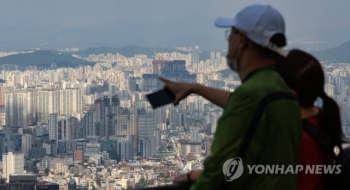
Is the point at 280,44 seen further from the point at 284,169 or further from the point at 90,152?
the point at 90,152

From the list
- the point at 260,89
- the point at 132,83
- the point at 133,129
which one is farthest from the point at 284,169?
the point at 132,83

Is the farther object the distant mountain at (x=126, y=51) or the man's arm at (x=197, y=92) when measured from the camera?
the distant mountain at (x=126, y=51)

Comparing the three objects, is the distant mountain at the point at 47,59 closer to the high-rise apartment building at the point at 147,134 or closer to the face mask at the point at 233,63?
the high-rise apartment building at the point at 147,134

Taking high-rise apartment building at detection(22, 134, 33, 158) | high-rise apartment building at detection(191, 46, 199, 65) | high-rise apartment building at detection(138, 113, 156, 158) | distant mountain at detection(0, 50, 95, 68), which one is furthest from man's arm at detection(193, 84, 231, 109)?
distant mountain at detection(0, 50, 95, 68)

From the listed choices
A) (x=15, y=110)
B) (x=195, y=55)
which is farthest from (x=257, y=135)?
(x=15, y=110)

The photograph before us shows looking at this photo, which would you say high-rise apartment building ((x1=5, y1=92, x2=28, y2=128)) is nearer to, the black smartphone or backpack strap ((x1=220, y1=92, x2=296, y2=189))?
the black smartphone

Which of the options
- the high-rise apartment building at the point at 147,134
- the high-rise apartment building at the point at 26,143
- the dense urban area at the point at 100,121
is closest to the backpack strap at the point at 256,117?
the dense urban area at the point at 100,121

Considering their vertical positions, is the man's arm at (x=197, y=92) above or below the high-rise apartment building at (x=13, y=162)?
A: above
